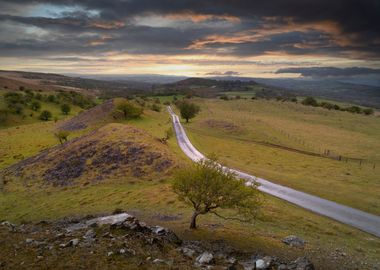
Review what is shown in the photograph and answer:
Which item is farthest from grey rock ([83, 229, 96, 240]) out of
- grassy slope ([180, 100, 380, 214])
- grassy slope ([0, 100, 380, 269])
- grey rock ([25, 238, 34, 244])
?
grassy slope ([180, 100, 380, 214])

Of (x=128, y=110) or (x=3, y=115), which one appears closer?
(x=128, y=110)

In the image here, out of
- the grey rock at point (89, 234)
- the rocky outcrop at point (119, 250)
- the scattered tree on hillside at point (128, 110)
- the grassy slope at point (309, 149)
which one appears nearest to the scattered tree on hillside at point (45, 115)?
the scattered tree on hillside at point (128, 110)

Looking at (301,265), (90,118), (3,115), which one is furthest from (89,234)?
(3,115)

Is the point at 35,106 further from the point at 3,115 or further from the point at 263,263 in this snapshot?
the point at 263,263

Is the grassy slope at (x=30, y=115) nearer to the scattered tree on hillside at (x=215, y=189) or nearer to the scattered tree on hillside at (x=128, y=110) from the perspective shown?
the scattered tree on hillside at (x=128, y=110)

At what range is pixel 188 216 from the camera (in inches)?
1453

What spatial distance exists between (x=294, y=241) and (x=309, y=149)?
211 feet

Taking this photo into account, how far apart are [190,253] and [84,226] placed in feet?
33.9

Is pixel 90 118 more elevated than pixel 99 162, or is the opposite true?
pixel 90 118

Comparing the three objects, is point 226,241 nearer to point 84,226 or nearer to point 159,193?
point 84,226

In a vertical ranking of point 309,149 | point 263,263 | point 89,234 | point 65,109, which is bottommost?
point 309,149

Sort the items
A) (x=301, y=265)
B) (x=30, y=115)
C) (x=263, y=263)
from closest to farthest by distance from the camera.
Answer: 1. (x=263, y=263)
2. (x=301, y=265)
3. (x=30, y=115)

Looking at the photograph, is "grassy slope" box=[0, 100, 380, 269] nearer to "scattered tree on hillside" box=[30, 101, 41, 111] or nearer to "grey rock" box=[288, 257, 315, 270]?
"grey rock" box=[288, 257, 315, 270]

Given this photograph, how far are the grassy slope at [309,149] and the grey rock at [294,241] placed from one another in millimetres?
16969
